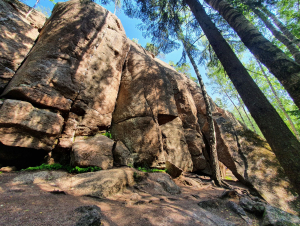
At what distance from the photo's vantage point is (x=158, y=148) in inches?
332

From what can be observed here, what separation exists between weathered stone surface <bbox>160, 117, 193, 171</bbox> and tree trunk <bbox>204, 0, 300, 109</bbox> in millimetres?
7199

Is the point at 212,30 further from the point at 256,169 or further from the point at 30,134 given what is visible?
the point at 30,134

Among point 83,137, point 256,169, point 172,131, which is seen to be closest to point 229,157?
point 256,169

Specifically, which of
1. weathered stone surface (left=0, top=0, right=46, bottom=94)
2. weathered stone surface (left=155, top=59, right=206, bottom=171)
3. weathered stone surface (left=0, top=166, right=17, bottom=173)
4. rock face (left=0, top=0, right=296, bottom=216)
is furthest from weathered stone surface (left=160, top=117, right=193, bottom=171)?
weathered stone surface (left=0, top=0, right=46, bottom=94)

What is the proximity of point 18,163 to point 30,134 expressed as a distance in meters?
1.40

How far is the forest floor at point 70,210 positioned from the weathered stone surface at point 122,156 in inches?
103

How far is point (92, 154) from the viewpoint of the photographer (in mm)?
6152

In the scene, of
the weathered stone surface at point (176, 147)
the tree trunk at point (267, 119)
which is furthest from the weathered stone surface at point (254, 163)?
the tree trunk at point (267, 119)

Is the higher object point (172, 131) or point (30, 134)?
point (172, 131)

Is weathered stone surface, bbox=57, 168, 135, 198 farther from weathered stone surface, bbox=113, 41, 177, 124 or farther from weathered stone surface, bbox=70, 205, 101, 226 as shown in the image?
weathered stone surface, bbox=113, 41, 177, 124

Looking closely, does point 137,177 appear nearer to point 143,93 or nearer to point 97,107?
point 97,107

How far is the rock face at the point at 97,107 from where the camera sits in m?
6.04

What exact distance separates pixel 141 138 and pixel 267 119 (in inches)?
259

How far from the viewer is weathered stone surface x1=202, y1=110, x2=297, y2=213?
18.8 feet
